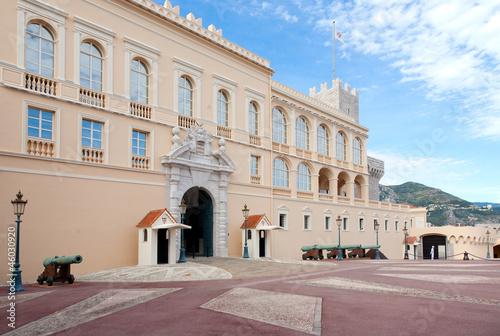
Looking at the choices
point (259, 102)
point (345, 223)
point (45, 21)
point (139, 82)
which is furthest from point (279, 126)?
point (45, 21)

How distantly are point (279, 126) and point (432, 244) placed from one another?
30.8m

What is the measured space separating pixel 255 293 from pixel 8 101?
12978 mm

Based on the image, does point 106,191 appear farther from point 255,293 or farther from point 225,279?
point 255,293

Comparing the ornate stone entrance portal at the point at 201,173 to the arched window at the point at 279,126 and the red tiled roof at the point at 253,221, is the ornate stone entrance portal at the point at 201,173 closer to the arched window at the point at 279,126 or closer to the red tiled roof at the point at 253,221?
the red tiled roof at the point at 253,221

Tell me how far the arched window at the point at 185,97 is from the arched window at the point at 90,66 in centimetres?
516

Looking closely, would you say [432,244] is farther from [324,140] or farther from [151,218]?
[151,218]

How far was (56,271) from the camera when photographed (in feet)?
46.2

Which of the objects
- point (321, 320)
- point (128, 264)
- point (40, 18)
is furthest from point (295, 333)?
point (40, 18)

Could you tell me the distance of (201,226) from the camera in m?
26.4

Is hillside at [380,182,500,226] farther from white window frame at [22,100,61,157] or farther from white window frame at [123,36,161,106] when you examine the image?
white window frame at [22,100,61,157]

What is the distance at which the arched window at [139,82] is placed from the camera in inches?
857

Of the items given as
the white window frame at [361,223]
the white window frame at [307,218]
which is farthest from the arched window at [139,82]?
the white window frame at [361,223]

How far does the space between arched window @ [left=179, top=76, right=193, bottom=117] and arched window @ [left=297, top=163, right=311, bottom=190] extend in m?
12.2

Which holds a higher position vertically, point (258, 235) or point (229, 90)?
point (229, 90)
